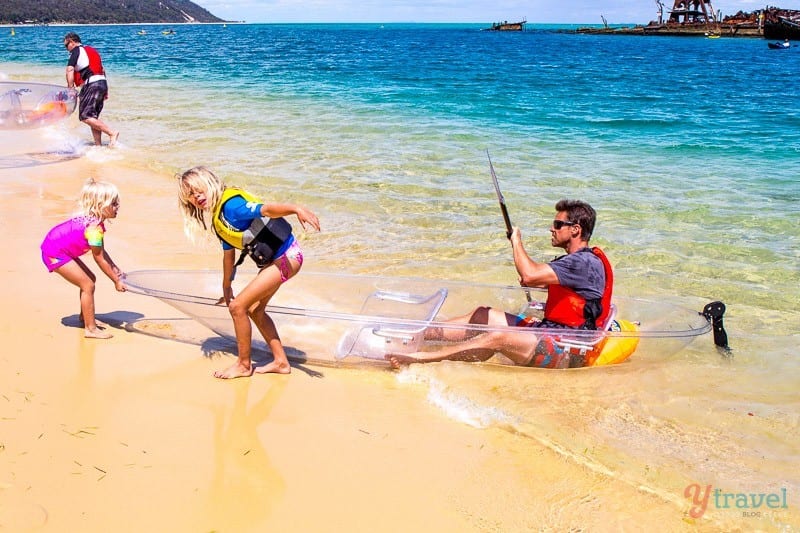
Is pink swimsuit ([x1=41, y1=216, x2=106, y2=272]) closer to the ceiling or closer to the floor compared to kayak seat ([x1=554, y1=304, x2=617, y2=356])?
closer to the ceiling

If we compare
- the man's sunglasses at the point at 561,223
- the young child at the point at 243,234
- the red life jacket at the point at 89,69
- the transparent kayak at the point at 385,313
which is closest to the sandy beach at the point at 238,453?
the transparent kayak at the point at 385,313

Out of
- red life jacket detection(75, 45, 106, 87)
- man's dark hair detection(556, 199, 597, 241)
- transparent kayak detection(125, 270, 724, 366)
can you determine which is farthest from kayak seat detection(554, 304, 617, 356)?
red life jacket detection(75, 45, 106, 87)

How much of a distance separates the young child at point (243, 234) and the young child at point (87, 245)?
2.80 feet

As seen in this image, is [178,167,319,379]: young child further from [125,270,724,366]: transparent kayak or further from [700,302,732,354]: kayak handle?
[700,302,732,354]: kayak handle

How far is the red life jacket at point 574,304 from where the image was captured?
4.62 metres

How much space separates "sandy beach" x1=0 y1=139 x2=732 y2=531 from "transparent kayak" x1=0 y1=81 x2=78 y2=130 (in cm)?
802

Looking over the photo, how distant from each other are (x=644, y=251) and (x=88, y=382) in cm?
556

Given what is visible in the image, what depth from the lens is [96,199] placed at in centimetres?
482

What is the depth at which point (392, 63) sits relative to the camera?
3762 cm

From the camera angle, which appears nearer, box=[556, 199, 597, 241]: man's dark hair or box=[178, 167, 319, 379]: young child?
box=[178, 167, 319, 379]: young child

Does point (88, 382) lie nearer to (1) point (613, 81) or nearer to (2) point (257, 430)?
(2) point (257, 430)

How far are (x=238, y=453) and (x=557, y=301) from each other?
7.54 ft

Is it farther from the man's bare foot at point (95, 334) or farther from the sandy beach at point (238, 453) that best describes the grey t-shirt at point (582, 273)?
the man's bare foot at point (95, 334)

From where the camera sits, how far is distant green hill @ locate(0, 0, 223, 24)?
115062 millimetres
